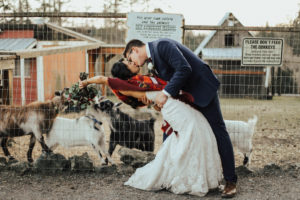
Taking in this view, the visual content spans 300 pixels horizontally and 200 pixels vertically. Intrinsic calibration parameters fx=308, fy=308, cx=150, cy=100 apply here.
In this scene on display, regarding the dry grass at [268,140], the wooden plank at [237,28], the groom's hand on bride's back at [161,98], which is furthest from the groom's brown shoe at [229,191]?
the wooden plank at [237,28]

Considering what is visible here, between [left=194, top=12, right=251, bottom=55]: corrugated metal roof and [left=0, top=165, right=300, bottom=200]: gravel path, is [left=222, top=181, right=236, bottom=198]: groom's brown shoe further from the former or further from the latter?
[left=194, top=12, right=251, bottom=55]: corrugated metal roof

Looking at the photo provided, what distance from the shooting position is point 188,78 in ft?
11.4

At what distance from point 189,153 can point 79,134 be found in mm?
2202

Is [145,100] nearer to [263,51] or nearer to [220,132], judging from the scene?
[220,132]

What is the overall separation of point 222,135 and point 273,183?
3.99 ft

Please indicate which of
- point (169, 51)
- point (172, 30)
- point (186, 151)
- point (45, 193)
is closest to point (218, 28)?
point (172, 30)

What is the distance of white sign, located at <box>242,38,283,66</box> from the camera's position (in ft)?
16.0

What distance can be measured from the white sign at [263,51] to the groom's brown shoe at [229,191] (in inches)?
81.1

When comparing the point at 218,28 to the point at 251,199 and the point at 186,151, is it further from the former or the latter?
the point at 251,199

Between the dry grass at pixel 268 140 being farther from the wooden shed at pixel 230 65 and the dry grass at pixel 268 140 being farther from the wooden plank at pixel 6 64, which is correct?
the wooden plank at pixel 6 64

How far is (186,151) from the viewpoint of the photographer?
362 cm

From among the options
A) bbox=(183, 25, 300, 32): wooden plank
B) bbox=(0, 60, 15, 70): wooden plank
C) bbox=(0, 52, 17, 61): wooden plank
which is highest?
bbox=(183, 25, 300, 32): wooden plank

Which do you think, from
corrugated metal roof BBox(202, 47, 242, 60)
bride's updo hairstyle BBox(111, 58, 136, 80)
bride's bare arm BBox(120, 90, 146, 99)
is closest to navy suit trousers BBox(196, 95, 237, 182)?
bride's bare arm BBox(120, 90, 146, 99)

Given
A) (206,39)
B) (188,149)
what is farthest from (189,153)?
(206,39)
